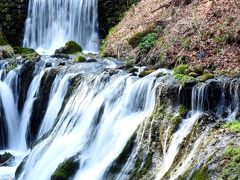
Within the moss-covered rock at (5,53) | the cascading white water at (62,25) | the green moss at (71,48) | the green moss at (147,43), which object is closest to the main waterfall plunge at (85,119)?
the green moss at (147,43)

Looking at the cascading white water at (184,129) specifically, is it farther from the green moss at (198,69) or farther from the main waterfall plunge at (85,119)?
the green moss at (198,69)

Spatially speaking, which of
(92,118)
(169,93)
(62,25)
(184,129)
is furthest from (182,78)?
(62,25)

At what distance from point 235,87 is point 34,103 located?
7.37 m

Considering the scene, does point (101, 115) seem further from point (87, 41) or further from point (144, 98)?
point (87, 41)

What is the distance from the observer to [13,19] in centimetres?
2594

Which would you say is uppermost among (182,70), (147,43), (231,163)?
(147,43)

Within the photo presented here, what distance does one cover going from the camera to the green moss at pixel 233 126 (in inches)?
305

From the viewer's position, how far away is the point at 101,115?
11180mm

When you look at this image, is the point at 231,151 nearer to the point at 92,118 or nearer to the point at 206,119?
the point at 206,119

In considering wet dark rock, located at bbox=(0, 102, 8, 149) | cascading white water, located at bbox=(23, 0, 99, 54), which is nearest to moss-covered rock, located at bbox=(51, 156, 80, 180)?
wet dark rock, located at bbox=(0, 102, 8, 149)

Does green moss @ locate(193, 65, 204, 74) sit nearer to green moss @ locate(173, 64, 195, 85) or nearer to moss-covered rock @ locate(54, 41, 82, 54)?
green moss @ locate(173, 64, 195, 85)

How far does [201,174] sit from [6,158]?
7.55m

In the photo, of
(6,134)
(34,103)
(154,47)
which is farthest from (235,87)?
(6,134)

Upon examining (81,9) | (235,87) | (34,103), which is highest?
(81,9)
